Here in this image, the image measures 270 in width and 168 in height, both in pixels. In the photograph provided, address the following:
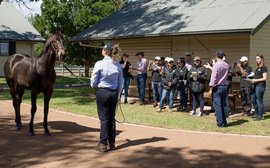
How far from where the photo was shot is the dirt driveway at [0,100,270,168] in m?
7.11

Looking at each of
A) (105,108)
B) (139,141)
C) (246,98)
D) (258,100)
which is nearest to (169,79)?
(246,98)

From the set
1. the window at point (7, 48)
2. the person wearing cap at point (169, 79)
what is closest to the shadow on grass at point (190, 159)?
the person wearing cap at point (169, 79)

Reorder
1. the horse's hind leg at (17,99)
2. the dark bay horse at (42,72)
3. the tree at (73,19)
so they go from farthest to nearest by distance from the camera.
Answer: the tree at (73,19), the horse's hind leg at (17,99), the dark bay horse at (42,72)

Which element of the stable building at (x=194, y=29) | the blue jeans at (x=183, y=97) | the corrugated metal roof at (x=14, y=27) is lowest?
the blue jeans at (x=183, y=97)

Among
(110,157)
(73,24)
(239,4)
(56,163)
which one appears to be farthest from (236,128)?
(73,24)

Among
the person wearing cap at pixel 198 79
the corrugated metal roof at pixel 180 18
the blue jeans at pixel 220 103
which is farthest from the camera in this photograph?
the corrugated metal roof at pixel 180 18

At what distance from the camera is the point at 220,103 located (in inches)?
425

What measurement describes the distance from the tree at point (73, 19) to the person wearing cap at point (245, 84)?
88.6ft

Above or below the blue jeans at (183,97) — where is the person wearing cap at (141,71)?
above

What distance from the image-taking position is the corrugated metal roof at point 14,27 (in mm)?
33247

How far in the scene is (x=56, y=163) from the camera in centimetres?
710

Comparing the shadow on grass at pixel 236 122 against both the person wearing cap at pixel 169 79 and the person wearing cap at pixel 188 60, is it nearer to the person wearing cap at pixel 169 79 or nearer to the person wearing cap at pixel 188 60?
the person wearing cap at pixel 169 79

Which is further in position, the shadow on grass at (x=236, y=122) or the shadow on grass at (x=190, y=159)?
the shadow on grass at (x=236, y=122)

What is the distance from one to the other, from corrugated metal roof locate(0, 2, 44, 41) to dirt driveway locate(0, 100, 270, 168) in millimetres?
23630
